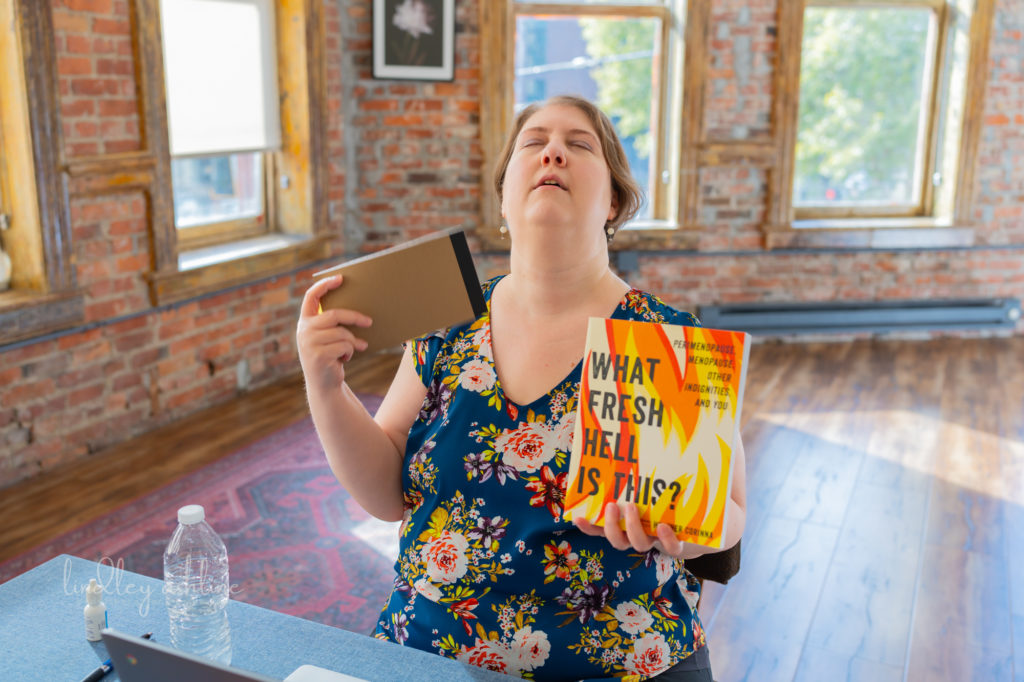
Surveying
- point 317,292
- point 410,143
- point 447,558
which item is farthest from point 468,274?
point 410,143

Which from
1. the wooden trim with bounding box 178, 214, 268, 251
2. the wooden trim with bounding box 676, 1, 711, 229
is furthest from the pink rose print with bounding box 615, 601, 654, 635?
the wooden trim with bounding box 676, 1, 711, 229

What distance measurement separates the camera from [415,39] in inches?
193

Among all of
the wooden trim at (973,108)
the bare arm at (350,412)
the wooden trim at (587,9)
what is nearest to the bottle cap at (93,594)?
the bare arm at (350,412)

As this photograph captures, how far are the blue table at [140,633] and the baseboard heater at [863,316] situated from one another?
4.60 metres

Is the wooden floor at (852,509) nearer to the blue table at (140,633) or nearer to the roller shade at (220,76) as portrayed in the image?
the roller shade at (220,76)

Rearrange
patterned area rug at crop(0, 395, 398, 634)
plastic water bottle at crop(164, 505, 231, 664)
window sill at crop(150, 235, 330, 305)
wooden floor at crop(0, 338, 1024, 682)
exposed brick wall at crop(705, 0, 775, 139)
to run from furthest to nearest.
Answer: exposed brick wall at crop(705, 0, 775, 139)
window sill at crop(150, 235, 330, 305)
patterned area rug at crop(0, 395, 398, 634)
wooden floor at crop(0, 338, 1024, 682)
plastic water bottle at crop(164, 505, 231, 664)

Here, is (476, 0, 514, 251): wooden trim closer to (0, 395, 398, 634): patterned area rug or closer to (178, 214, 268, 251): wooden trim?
(178, 214, 268, 251): wooden trim

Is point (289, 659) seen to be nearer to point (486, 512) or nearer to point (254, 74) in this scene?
point (486, 512)

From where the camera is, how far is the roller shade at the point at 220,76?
3.92m

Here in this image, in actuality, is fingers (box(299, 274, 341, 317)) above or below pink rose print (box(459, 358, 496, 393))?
above

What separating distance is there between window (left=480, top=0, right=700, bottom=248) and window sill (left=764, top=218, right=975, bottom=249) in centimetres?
67

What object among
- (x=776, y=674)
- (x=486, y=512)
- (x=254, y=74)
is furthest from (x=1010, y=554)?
(x=254, y=74)

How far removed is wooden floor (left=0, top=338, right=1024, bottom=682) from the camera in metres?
2.45

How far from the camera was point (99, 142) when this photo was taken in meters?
3.46
